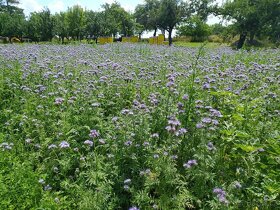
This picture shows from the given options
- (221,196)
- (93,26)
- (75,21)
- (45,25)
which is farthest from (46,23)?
(221,196)

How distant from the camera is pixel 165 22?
43.4m

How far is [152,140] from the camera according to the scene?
379 cm

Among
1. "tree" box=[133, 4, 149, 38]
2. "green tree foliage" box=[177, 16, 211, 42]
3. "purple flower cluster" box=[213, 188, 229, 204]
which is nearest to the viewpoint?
"purple flower cluster" box=[213, 188, 229, 204]

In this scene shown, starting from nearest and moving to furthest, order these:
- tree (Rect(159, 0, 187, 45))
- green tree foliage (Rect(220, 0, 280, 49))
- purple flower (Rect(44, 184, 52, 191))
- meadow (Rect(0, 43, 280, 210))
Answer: meadow (Rect(0, 43, 280, 210)) → purple flower (Rect(44, 184, 52, 191)) → green tree foliage (Rect(220, 0, 280, 49)) → tree (Rect(159, 0, 187, 45))

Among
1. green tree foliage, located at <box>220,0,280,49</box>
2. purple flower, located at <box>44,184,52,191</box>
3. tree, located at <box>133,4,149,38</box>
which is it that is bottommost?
purple flower, located at <box>44,184,52,191</box>

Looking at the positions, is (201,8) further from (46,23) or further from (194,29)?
(46,23)

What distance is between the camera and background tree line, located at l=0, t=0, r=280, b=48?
27.7 m

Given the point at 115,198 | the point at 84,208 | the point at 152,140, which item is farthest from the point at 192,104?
→ the point at 84,208

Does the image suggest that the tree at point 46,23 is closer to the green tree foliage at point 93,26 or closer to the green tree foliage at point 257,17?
the green tree foliage at point 93,26

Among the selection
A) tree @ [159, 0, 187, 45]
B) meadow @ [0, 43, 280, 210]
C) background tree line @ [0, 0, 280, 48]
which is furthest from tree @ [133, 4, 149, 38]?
meadow @ [0, 43, 280, 210]

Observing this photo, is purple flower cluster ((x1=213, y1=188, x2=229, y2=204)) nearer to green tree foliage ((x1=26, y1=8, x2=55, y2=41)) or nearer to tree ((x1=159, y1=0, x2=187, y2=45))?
green tree foliage ((x1=26, y1=8, x2=55, y2=41))

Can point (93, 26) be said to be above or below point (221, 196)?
above

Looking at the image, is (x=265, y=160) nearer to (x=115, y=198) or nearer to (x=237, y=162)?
(x=237, y=162)

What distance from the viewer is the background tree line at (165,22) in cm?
2766
